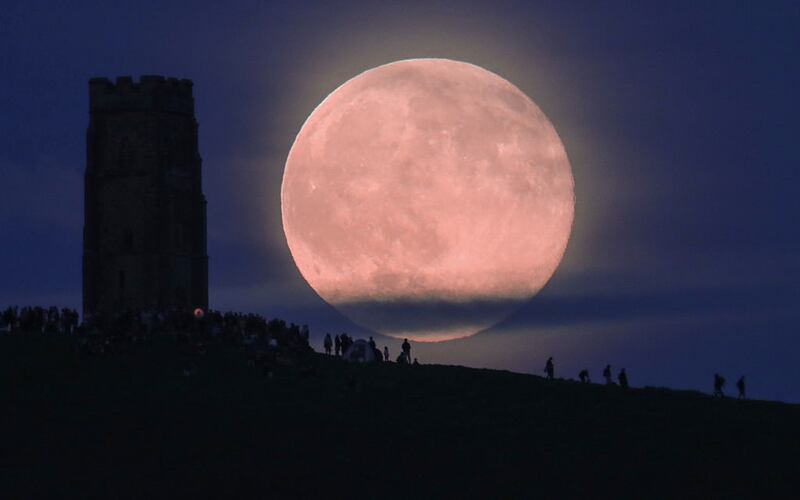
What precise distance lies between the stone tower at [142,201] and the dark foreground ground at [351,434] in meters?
30.8

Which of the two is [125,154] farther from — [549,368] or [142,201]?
[549,368]

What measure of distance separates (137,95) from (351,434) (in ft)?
158

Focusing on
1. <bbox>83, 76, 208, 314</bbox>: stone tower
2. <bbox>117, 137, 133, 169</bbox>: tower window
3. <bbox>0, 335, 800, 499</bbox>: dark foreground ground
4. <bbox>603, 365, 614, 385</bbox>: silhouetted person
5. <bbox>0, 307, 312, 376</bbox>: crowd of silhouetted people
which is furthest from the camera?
<bbox>117, 137, 133, 169</bbox>: tower window

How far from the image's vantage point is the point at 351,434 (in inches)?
1994

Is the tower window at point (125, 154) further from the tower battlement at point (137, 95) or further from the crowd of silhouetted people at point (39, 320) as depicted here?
the crowd of silhouetted people at point (39, 320)

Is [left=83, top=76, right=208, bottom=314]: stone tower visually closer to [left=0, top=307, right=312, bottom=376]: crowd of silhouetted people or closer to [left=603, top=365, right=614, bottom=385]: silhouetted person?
[left=0, top=307, right=312, bottom=376]: crowd of silhouetted people

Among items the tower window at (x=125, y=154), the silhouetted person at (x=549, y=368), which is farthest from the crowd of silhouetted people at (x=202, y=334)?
the tower window at (x=125, y=154)

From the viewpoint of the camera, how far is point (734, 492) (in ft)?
155

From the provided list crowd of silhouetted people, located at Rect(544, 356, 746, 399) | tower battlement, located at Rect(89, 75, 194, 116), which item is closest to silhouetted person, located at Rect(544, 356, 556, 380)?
crowd of silhouetted people, located at Rect(544, 356, 746, 399)

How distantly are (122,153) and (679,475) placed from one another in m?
54.0

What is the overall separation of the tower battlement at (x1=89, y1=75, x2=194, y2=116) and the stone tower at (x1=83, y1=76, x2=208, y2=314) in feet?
0.20

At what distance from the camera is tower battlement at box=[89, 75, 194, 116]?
94062 mm

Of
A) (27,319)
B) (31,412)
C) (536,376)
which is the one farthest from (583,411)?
(27,319)

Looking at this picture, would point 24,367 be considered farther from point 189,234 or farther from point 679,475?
point 189,234
